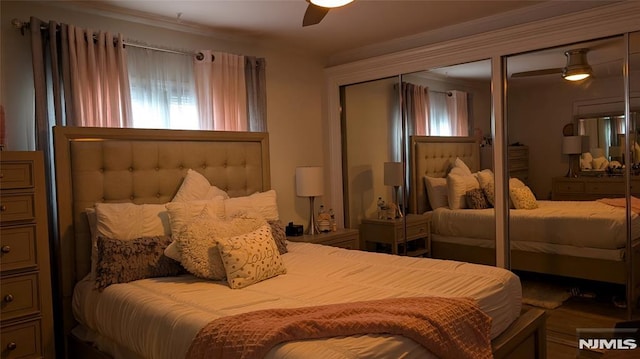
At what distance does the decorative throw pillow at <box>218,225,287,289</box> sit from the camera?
2455 mm

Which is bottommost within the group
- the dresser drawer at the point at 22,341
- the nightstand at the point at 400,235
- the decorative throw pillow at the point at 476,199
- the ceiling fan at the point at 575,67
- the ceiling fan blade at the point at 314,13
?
the dresser drawer at the point at 22,341

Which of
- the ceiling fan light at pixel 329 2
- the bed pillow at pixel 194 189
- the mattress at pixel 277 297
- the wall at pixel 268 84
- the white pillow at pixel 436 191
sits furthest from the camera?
the white pillow at pixel 436 191

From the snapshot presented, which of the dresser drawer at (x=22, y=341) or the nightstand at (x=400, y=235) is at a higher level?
the nightstand at (x=400, y=235)

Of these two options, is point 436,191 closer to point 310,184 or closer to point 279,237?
point 310,184

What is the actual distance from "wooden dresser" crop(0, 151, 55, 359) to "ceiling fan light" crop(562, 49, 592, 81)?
355cm

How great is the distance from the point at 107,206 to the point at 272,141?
1.84 metres

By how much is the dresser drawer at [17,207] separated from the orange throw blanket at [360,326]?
146cm

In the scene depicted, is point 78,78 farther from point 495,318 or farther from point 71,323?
point 495,318

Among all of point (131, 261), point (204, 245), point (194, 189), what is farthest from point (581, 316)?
point (131, 261)

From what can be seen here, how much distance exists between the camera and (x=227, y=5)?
330 cm

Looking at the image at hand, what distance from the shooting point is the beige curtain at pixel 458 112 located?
3896 mm

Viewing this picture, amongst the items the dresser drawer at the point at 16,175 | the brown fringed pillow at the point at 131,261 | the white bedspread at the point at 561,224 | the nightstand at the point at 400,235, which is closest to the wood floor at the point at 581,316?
the white bedspread at the point at 561,224

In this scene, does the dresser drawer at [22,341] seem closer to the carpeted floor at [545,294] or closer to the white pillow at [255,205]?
the white pillow at [255,205]

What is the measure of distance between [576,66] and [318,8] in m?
2.05
